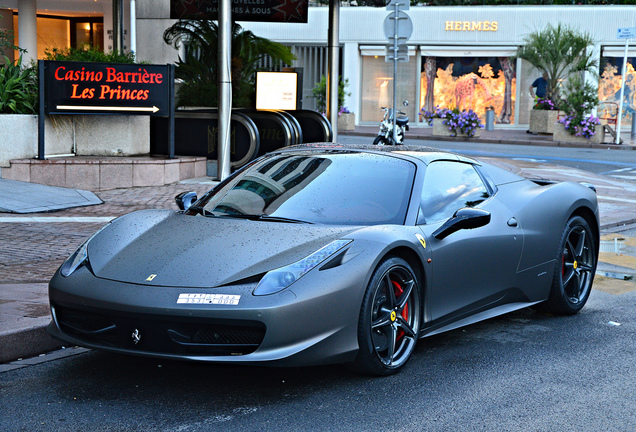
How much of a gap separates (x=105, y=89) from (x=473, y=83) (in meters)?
26.5

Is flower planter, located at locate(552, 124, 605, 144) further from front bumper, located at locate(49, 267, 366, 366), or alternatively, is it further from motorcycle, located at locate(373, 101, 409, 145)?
front bumper, located at locate(49, 267, 366, 366)

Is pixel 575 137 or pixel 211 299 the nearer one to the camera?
pixel 211 299

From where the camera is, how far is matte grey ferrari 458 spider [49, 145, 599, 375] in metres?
4.07

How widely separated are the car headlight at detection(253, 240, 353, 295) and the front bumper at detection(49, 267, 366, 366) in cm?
4

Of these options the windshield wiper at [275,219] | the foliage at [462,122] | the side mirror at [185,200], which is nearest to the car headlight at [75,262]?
the side mirror at [185,200]

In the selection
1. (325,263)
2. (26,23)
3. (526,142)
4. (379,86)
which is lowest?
(526,142)

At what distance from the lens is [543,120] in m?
32.0

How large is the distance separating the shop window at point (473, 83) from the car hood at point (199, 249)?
1293 inches

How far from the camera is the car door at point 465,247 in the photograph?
5.00 metres

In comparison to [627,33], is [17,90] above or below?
below

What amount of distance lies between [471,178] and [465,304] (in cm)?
97

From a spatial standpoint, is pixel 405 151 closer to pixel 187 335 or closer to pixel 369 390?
pixel 369 390

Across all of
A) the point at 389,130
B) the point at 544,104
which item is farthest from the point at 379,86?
the point at 389,130

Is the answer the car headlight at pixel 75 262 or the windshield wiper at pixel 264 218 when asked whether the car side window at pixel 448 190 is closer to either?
the windshield wiper at pixel 264 218
